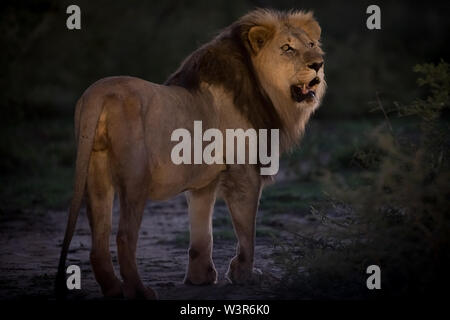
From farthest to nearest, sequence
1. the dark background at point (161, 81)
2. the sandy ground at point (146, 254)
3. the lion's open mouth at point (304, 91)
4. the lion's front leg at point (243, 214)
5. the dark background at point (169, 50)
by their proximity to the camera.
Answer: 1. the dark background at point (169, 50)
2. the dark background at point (161, 81)
3. the lion's open mouth at point (304, 91)
4. the lion's front leg at point (243, 214)
5. the sandy ground at point (146, 254)

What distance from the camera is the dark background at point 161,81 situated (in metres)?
6.92

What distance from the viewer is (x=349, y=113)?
55.1 ft

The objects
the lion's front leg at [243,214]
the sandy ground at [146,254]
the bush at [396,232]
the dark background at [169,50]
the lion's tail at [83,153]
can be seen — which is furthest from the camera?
the dark background at [169,50]

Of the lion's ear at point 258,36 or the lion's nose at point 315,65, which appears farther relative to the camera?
the lion's ear at point 258,36

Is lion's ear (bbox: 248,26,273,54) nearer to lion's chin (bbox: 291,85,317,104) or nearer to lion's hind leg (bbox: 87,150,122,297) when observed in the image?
lion's chin (bbox: 291,85,317,104)

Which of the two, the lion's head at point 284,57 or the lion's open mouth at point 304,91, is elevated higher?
the lion's head at point 284,57

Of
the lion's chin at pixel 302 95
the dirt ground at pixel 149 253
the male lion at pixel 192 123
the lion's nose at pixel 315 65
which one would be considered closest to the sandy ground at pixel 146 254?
the dirt ground at pixel 149 253

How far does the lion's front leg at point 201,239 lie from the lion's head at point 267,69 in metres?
0.62

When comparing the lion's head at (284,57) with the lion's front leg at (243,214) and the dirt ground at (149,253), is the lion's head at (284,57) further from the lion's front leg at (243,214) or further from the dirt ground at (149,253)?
the dirt ground at (149,253)

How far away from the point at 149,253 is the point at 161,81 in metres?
10.7

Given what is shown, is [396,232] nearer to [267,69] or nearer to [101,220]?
[267,69]

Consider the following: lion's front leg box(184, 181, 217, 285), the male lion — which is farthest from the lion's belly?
lion's front leg box(184, 181, 217, 285)
